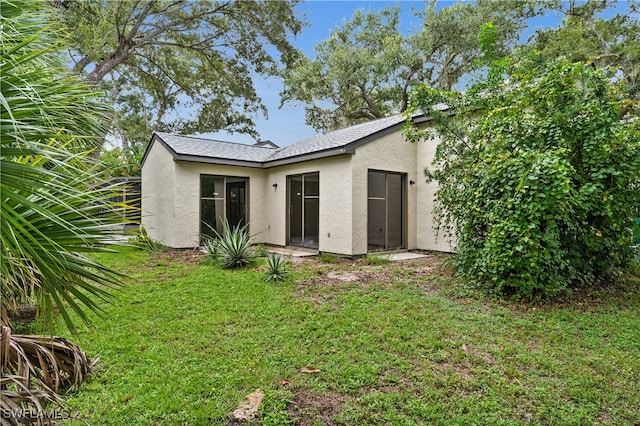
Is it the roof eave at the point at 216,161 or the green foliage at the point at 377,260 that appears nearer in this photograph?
the green foliage at the point at 377,260

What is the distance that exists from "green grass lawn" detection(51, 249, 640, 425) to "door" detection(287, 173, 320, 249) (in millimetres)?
4578

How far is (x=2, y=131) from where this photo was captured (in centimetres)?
144

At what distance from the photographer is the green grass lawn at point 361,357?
9.25 ft

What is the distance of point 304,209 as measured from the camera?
11078 millimetres

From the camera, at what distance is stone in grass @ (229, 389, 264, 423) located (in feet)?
8.84

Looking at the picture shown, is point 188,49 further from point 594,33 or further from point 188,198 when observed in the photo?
point 594,33

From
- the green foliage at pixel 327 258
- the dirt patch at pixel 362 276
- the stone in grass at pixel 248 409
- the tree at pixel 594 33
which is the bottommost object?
the stone in grass at pixel 248 409

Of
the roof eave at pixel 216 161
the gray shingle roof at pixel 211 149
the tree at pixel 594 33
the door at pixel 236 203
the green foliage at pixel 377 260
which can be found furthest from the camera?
the tree at pixel 594 33

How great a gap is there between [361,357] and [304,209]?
25.0 ft

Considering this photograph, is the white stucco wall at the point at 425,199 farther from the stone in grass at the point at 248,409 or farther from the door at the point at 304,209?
the stone in grass at the point at 248,409

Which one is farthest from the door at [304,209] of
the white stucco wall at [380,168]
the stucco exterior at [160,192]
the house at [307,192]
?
the stucco exterior at [160,192]

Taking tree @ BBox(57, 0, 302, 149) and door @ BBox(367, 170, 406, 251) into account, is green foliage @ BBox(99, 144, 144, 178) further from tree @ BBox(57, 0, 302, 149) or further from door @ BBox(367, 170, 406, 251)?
door @ BBox(367, 170, 406, 251)

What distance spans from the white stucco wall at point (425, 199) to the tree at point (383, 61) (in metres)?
11.9

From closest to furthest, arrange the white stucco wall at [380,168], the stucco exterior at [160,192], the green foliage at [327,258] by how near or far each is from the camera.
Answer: the green foliage at [327,258] → the white stucco wall at [380,168] → the stucco exterior at [160,192]
